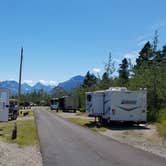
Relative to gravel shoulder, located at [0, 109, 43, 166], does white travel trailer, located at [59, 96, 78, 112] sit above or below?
above

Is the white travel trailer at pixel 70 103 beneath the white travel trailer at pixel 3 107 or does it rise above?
above

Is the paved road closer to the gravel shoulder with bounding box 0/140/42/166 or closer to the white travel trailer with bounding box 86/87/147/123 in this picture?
the gravel shoulder with bounding box 0/140/42/166

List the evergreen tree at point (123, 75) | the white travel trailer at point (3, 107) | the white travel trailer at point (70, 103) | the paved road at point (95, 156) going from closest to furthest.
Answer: the paved road at point (95, 156) → the white travel trailer at point (3, 107) → the evergreen tree at point (123, 75) → the white travel trailer at point (70, 103)

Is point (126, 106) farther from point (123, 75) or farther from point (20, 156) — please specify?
point (123, 75)

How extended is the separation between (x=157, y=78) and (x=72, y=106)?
4530cm

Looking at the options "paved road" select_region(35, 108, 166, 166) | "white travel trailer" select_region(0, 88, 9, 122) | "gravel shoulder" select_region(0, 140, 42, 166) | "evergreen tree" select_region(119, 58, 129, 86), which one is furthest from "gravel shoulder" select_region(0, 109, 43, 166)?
"evergreen tree" select_region(119, 58, 129, 86)

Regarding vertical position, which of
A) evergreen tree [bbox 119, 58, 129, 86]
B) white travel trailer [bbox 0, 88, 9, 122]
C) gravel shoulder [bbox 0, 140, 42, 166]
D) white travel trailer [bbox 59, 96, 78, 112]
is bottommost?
gravel shoulder [bbox 0, 140, 42, 166]

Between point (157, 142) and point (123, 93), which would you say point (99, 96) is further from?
point (157, 142)

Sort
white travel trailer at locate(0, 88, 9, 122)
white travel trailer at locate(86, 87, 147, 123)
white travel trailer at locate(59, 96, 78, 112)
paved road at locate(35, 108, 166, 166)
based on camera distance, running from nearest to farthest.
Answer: paved road at locate(35, 108, 166, 166) < white travel trailer at locate(0, 88, 9, 122) < white travel trailer at locate(86, 87, 147, 123) < white travel trailer at locate(59, 96, 78, 112)

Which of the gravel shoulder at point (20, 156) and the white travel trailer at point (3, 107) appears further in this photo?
the white travel trailer at point (3, 107)

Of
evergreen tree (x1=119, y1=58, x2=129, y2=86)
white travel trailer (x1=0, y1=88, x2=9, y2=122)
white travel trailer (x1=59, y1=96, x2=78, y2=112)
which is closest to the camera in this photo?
white travel trailer (x1=0, y1=88, x2=9, y2=122)

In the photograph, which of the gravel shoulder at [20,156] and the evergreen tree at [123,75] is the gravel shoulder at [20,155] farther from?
the evergreen tree at [123,75]

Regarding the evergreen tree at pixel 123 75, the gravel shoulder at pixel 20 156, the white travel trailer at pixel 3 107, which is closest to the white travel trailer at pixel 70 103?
the evergreen tree at pixel 123 75

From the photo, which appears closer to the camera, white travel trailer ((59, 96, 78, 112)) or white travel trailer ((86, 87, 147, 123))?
white travel trailer ((86, 87, 147, 123))
